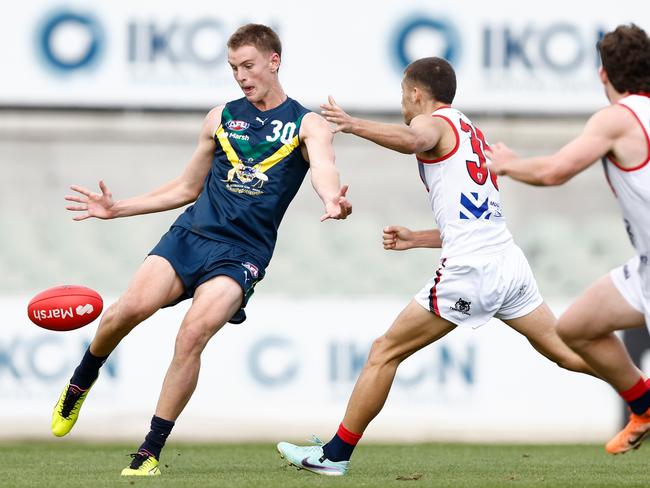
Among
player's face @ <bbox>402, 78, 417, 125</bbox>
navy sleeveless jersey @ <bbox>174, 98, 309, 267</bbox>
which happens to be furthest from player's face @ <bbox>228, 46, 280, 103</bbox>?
player's face @ <bbox>402, 78, 417, 125</bbox>

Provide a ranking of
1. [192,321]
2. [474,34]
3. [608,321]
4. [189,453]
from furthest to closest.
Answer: [474,34] → [189,453] → [192,321] → [608,321]

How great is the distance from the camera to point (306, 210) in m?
13.7

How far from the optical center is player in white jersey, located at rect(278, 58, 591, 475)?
24.5ft

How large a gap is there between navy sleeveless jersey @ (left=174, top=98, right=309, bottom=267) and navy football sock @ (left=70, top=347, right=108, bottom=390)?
3.15ft

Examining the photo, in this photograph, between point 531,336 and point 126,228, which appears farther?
point 126,228

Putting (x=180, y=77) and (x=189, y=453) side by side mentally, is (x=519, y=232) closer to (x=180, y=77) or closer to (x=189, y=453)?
(x=180, y=77)

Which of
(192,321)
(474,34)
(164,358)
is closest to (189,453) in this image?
(164,358)

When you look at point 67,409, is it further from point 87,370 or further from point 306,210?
point 306,210

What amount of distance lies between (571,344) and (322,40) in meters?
6.98

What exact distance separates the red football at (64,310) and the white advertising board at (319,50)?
5333 millimetres

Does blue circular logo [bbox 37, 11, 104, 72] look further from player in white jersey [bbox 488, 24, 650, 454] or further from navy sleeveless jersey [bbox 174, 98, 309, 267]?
player in white jersey [bbox 488, 24, 650, 454]

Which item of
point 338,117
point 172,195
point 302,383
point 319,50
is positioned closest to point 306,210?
point 319,50

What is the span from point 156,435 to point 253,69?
2.21 metres

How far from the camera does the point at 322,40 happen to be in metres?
13.3
